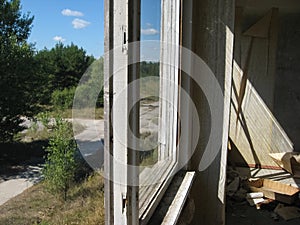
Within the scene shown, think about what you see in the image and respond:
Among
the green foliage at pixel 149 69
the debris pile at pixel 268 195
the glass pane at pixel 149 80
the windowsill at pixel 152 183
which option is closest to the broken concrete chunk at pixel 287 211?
the debris pile at pixel 268 195

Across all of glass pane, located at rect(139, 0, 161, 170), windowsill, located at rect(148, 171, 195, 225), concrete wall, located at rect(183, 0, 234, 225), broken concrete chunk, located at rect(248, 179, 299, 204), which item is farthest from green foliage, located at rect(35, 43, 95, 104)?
broken concrete chunk, located at rect(248, 179, 299, 204)

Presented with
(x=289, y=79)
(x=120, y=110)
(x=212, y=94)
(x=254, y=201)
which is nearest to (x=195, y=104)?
(x=212, y=94)

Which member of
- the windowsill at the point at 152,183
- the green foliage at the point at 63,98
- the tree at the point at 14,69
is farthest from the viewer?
the windowsill at the point at 152,183

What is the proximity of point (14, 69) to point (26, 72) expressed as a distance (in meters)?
0.04

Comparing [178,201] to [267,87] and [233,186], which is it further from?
[267,87]

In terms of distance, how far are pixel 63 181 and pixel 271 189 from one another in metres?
2.89

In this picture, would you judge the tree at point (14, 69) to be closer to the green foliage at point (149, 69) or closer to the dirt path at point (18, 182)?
the dirt path at point (18, 182)

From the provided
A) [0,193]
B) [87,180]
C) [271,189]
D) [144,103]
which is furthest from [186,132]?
[271,189]

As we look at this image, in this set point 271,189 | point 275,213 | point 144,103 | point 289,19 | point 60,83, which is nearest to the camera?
point 60,83

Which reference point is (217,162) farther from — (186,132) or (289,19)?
(289,19)

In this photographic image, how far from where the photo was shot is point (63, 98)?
2.39ft

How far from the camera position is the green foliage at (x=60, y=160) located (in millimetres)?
725

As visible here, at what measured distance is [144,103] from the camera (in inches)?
46.5

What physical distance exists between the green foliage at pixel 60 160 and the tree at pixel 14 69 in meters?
0.12
